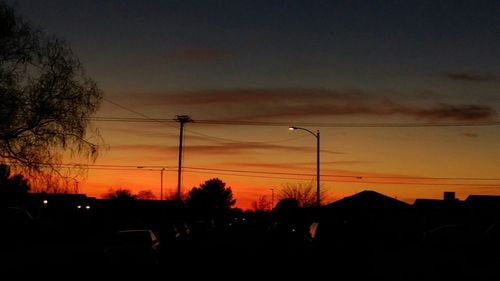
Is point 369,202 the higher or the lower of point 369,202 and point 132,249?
the higher

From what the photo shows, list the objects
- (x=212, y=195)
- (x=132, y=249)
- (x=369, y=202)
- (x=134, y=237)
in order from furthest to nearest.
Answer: (x=212, y=195)
(x=369, y=202)
(x=134, y=237)
(x=132, y=249)

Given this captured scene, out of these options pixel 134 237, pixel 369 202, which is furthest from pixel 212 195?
pixel 134 237

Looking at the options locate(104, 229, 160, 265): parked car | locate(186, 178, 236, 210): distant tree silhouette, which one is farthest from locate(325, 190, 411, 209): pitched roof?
locate(186, 178, 236, 210): distant tree silhouette

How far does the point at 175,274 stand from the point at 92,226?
22.1 meters

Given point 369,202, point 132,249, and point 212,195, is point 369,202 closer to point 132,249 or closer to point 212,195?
point 132,249

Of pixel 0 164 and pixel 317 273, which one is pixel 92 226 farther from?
pixel 317 273

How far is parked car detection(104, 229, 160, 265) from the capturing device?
74.9ft

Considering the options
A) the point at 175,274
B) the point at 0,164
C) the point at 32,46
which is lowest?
the point at 175,274

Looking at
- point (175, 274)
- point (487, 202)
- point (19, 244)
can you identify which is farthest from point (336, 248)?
point (487, 202)

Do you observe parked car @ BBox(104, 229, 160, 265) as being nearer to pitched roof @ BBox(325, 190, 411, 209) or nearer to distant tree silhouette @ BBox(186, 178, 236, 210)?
pitched roof @ BBox(325, 190, 411, 209)

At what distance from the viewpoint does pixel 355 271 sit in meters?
21.6

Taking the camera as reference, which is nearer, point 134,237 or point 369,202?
point 134,237

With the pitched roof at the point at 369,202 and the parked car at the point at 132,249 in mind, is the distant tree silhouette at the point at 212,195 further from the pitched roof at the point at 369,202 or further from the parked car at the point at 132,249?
the parked car at the point at 132,249

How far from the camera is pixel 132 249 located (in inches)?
909
